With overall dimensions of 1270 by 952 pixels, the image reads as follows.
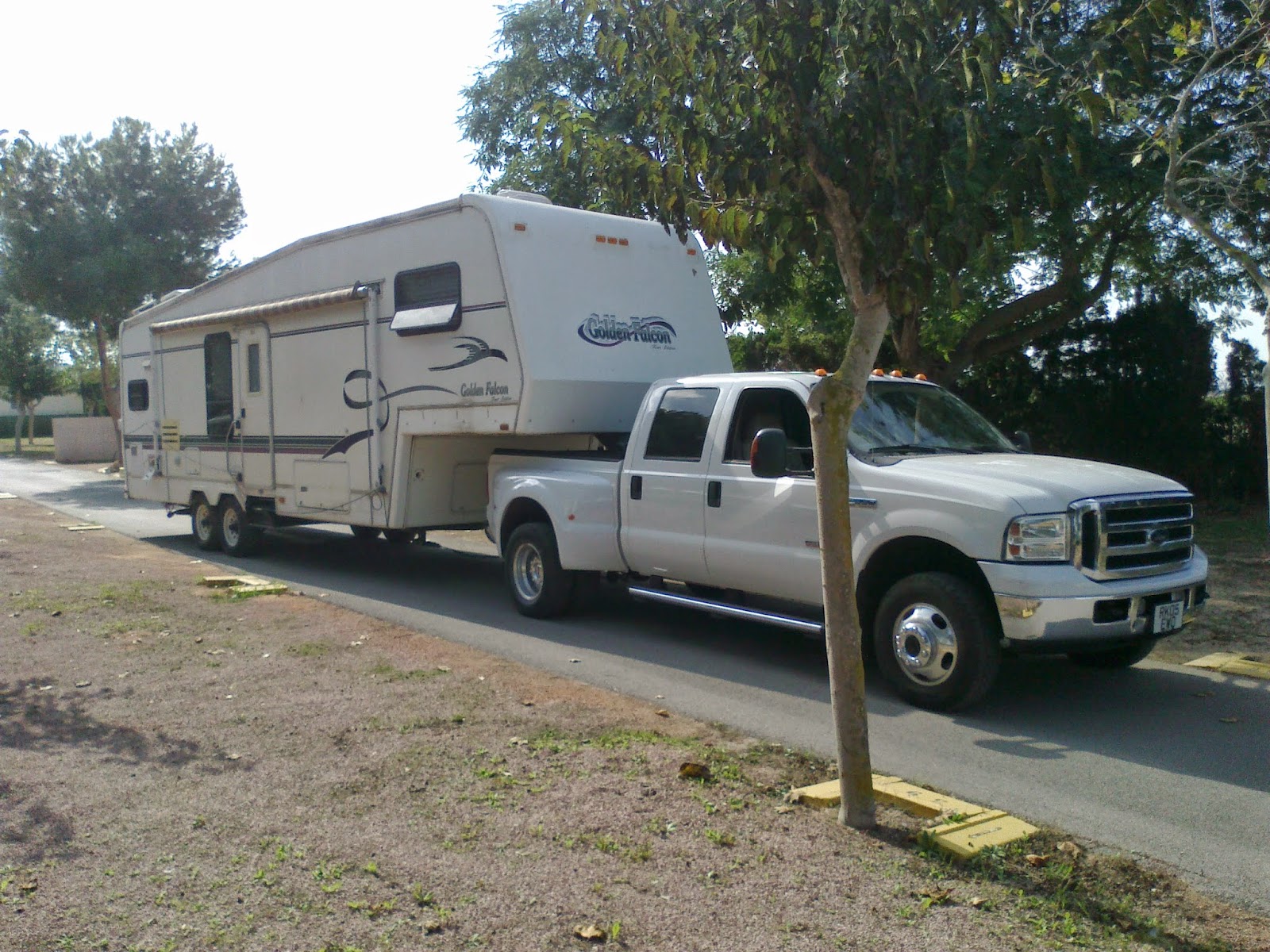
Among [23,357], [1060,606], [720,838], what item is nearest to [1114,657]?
[1060,606]

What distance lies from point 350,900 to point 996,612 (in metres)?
4.24

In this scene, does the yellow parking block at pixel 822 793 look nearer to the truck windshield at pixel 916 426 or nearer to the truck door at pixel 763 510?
the truck door at pixel 763 510

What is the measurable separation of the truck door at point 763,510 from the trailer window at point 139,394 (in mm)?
10293

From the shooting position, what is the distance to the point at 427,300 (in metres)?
11.1

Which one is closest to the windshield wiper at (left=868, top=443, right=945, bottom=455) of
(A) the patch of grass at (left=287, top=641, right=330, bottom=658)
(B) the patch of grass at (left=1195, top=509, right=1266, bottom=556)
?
(A) the patch of grass at (left=287, top=641, right=330, bottom=658)

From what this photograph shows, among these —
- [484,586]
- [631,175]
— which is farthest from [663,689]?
[484,586]

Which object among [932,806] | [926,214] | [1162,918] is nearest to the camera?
[1162,918]

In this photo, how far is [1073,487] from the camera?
696cm

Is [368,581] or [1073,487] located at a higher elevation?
[1073,487]

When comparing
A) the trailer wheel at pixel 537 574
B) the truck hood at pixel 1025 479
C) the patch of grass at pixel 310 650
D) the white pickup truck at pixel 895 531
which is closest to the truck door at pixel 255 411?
the trailer wheel at pixel 537 574

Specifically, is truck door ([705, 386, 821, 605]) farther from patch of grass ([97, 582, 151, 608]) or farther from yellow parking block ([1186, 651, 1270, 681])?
patch of grass ([97, 582, 151, 608])

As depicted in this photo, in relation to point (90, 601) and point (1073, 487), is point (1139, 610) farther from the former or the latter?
point (90, 601)

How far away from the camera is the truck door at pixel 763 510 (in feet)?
26.0

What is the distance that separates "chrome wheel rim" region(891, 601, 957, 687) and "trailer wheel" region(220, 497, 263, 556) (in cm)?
953
